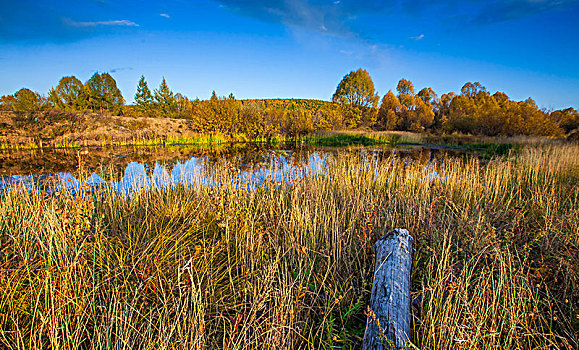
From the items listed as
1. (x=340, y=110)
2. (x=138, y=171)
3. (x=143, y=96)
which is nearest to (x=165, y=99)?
(x=143, y=96)

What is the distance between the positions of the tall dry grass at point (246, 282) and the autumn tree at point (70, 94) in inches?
1622

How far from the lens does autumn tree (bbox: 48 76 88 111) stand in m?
32.9

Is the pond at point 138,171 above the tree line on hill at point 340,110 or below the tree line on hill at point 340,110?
below

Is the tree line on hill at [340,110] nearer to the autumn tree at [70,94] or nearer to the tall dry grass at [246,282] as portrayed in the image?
the autumn tree at [70,94]

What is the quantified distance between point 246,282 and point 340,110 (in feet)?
99.7

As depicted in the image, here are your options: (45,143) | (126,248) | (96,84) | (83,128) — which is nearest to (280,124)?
(83,128)

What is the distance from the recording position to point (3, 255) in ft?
7.13

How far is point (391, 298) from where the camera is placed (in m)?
1.79

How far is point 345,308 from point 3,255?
2.99 meters

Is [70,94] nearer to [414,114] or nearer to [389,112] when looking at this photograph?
[389,112]

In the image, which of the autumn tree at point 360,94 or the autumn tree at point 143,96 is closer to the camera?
the autumn tree at point 360,94

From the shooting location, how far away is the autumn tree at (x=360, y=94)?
31609 mm

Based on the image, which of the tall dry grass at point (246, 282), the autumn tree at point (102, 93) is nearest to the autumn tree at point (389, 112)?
the tall dry grass at point (246, 282)

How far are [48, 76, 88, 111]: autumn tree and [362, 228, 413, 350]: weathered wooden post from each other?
4300 cm
